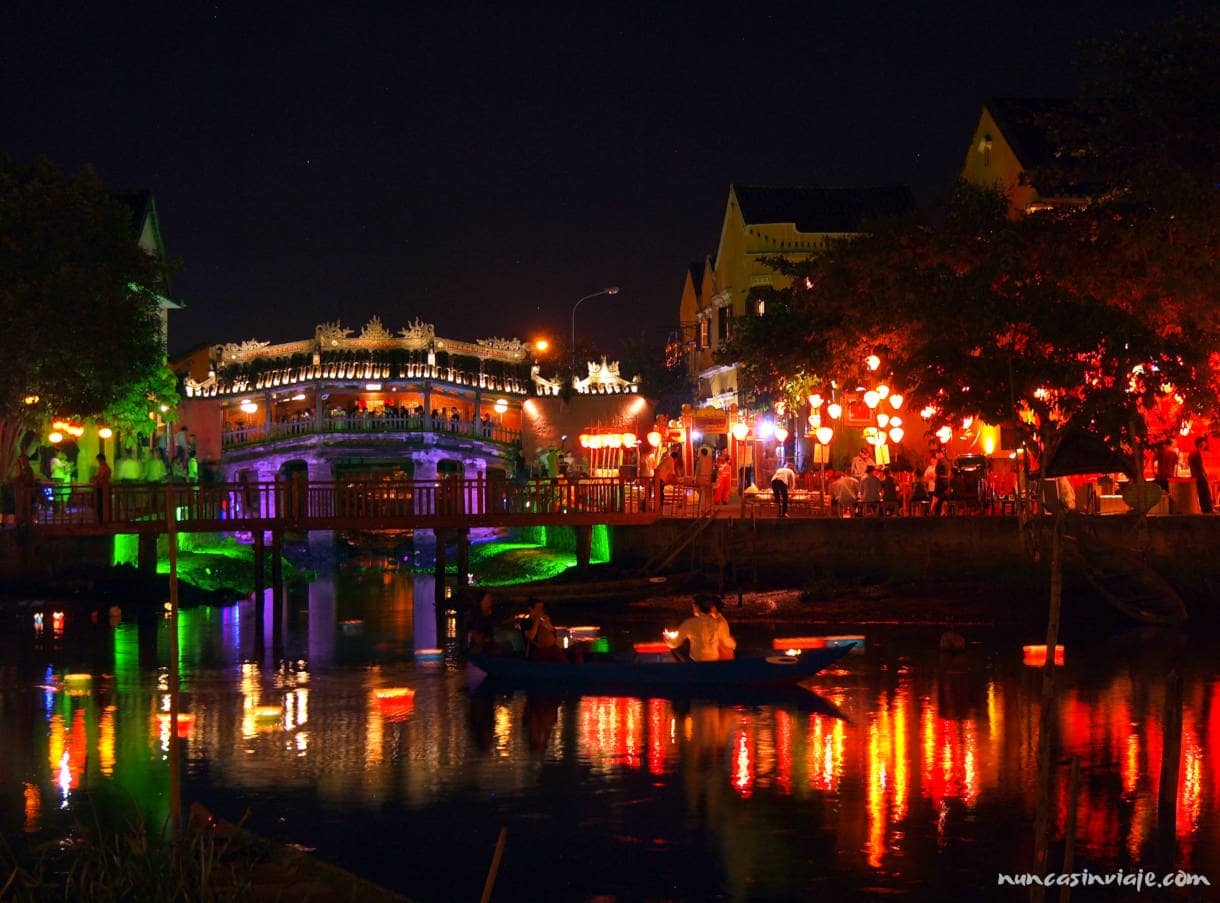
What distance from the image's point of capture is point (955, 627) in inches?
1149

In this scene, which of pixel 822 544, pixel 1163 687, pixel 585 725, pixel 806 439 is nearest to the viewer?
pixel 585 725

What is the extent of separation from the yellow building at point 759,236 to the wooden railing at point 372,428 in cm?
815

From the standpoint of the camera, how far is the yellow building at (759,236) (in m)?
46.8

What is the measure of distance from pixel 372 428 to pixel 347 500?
16551mm

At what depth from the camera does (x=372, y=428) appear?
52.1 m

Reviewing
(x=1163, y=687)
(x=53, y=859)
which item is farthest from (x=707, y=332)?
(x=53, y=859)

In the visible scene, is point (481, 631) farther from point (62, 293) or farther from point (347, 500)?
point (62, 293)

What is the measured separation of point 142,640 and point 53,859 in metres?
18.0

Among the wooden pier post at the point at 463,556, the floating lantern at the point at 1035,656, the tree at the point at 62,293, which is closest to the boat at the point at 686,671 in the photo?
the floating lantern at the point at 1035,656

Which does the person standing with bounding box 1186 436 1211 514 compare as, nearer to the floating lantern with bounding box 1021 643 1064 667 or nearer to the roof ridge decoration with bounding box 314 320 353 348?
the floating lantern with bounding box 1021 643 1064 667

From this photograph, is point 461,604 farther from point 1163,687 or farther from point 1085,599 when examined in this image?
point 1163,687

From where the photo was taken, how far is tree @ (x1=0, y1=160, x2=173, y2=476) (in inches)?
1321

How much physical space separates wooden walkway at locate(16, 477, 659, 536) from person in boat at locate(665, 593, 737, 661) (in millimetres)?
13035

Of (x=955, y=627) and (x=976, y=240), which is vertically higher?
(x=976, y=240)
